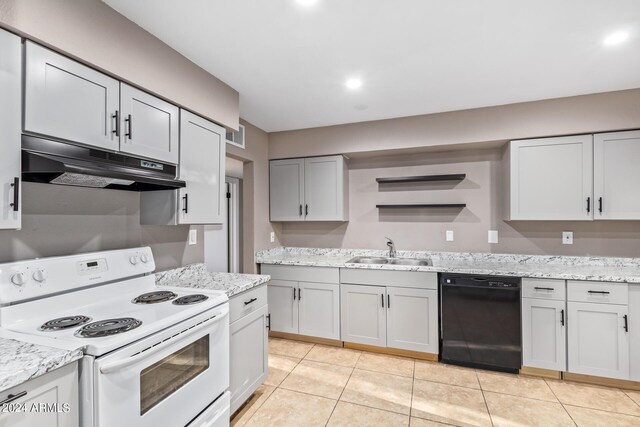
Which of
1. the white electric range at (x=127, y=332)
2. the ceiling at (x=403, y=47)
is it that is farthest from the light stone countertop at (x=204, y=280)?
the ceiling at (x=403, y=47)

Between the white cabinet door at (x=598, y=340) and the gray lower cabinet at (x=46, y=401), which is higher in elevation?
the gray lower cabinet at (x=46, y=401)

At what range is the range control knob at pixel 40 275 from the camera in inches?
57.8

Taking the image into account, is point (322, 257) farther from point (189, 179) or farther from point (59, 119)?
point (59, 119)

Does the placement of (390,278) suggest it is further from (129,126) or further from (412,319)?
(129,126)

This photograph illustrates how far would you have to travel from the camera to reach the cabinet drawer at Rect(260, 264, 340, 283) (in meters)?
3.31

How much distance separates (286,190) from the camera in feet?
12.6

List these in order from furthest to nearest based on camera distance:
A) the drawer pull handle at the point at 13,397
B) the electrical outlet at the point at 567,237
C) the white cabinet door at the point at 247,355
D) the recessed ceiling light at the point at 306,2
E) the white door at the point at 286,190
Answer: the white door at the point at 286,190
the electrical outlet at the point at 567,237
the white cabinet door at the point at 247,355
the recessed ceiling light at the point at 306,2
the drawer pull handle at the point at 13,397

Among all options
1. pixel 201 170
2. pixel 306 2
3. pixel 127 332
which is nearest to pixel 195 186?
pixel 201 170

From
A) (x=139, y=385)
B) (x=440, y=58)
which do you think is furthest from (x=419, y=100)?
(x=139, y=385)

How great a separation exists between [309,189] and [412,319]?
72.9 inches

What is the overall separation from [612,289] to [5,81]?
13.1 feet

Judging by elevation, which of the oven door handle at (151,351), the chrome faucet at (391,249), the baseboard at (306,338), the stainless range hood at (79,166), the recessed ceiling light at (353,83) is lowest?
the baseboard at (306,338)

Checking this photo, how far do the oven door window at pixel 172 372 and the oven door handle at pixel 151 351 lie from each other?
8 centimetres

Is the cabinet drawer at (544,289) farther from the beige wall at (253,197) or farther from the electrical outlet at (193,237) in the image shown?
the electrical outlet at (193,237)
